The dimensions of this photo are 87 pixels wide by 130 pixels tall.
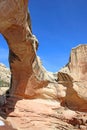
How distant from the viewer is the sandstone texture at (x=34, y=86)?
1231cm

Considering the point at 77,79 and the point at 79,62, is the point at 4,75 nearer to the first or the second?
the point at 79,62

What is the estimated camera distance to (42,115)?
15438mm

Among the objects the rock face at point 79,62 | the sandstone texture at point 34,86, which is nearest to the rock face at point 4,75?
the rock face at point 79,62

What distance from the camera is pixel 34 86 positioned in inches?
640

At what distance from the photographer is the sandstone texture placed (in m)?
12.3

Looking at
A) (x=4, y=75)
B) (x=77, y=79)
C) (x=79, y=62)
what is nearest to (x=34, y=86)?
(x=77, y=79)

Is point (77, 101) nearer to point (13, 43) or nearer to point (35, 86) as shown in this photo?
point (35, 86)

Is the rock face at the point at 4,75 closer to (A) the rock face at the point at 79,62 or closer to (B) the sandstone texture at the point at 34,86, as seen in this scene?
(A) the rock face at the point at 79,62

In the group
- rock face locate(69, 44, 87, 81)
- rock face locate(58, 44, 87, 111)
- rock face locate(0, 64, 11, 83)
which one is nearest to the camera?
rock face locate(58, 44, 87, 111)

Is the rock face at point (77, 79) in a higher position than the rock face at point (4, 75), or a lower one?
lower

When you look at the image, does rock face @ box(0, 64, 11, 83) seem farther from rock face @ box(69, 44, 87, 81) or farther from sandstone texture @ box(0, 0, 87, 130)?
sandstone texture @ box(0, 0, 87, 130)

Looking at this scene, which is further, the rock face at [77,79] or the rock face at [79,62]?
the rock face at [79,62]

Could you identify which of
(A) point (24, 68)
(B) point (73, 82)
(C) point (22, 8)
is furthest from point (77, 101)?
(C) point (22, 8)

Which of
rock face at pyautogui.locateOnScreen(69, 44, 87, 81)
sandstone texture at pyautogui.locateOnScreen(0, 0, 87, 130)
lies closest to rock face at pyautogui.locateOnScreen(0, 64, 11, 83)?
rock face at pyautogui.locateOnScreen(69, 44, 87, 81)
